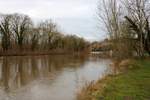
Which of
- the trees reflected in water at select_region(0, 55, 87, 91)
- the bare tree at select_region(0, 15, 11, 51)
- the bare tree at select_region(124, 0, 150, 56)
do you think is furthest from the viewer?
the bare tree at select_region(0, 15, 11, 51)

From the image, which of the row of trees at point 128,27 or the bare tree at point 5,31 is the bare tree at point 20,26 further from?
the row of trees at point 128,27

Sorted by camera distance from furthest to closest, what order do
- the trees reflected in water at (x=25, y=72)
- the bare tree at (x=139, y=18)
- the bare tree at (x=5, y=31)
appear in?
the bare tree at (x=5, y=31) → the bare tree at (x=139, y=18) → the trees reflected in water at (x=25, y=72)

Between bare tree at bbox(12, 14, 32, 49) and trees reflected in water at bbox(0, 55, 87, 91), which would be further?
bare tree at bbox(12, 14, 32, 49)

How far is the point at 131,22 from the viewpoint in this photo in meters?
33.8

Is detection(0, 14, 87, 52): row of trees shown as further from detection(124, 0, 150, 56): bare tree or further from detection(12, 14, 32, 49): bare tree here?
detection(124, 0, 150, 56): bare tree

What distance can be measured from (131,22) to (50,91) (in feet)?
73.6

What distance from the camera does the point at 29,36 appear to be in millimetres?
74000

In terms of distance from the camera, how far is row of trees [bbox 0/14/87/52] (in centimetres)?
6675

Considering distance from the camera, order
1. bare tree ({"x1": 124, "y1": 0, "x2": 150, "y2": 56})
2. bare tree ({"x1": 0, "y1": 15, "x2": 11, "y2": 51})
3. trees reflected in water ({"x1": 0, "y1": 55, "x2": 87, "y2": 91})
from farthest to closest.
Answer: bare tree ({"x1": 0, "y1": 15, "x2": 11, "y2": 51}), bare tree ({"x1": 124, "y1": 0, "x2": 150, "y2": 56}), trees reflected in water ({"x1": 0, "y1": 55, "x2": 87, "y2": 91})

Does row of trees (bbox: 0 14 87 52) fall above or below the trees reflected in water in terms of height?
above

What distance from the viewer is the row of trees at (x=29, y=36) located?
219 feet

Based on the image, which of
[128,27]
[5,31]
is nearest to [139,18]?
A: [128,27]

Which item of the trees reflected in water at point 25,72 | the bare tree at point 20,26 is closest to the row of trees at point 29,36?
the bare tree at point 20,26

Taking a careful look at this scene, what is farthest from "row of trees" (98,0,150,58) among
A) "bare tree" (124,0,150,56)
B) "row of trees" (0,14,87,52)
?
"row of trees" (0,14,87,52)
